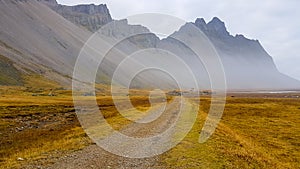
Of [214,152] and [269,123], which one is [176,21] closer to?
[269,123]

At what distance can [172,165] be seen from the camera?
72.4 feet

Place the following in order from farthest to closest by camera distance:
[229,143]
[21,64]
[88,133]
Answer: [21,64], [88,133], [229,143]

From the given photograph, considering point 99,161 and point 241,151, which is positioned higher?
point 99,161

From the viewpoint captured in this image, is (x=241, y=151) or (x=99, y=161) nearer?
(x=99, y=161)

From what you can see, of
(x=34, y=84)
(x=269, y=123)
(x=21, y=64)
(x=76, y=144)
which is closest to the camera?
Result: (x=76, y=144)

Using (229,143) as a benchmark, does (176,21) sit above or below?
above

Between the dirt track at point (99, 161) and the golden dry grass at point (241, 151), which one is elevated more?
the dirt track at point (99, 161)

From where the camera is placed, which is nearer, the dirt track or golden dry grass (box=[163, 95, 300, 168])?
the dirt track

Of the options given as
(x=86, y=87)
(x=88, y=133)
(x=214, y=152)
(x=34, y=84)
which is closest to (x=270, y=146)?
(x=214, y=152)

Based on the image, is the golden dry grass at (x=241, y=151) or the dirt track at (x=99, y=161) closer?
the dirt track at (x=99, y=161)

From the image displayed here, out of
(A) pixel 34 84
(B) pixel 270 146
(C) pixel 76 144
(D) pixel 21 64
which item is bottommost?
(B) pixel 270 146

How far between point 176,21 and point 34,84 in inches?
4980

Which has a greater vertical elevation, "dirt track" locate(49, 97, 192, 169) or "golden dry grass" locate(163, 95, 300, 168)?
"dirt track" locate(49, 97, 192, 169)

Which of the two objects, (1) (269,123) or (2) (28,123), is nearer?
(2) (28,123)
